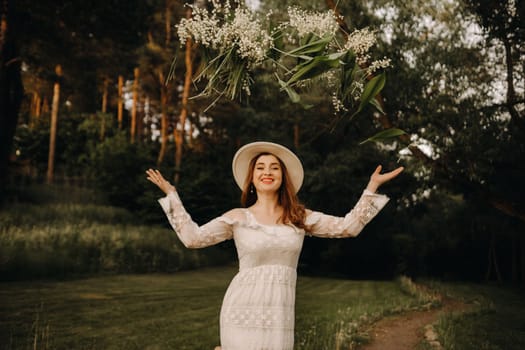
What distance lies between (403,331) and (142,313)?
4.47 metres

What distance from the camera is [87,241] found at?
1302 centimetres

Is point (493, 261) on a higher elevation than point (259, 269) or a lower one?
lower

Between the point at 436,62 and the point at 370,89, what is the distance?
23.4 feet

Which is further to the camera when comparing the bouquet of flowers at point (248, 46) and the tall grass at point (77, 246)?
the tall grass at point (77, 246)

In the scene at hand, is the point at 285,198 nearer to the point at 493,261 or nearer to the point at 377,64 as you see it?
the point at 377,64

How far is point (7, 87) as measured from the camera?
44.4 feet

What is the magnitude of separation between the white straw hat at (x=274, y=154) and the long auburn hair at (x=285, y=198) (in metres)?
0.03

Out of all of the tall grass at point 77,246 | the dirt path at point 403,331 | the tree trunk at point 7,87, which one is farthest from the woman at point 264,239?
the tree trunk at point 7,87

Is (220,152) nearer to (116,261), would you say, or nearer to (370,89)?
(116,261)

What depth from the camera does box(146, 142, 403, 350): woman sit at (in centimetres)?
285

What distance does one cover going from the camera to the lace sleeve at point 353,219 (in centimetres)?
307

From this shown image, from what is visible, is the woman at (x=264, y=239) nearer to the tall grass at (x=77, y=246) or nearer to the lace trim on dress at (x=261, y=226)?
the lace trim on dress at (x=261, y=226)

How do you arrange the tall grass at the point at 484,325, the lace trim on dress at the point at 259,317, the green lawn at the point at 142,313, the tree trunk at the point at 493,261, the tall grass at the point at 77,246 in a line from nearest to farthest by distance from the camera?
the lace trim on dress at the point at 259,317
the green lawn at the point at 142,313
the tall grass at the point at 484,325
the tall grass at the point at 77,246
the tree trunk at the point at 493,261

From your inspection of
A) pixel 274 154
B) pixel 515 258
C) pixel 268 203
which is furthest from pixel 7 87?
pixel 515 258
